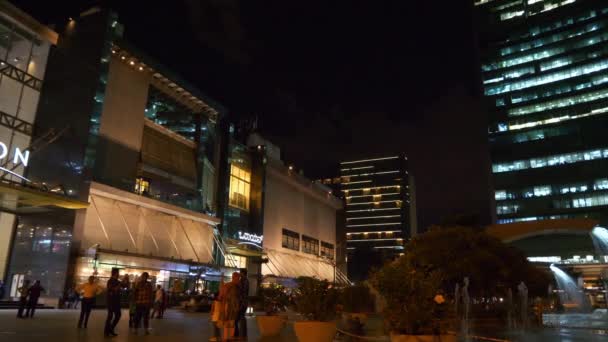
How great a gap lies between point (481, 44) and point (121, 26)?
110425 mm

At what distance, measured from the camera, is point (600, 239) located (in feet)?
149

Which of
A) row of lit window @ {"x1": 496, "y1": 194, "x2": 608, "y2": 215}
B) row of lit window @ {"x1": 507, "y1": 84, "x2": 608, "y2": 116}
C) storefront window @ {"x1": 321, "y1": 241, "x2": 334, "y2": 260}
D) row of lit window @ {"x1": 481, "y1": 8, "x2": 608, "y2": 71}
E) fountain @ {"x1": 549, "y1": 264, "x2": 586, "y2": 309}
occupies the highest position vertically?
row of lit window @ {"x1": 481, "y1": 8, "x2": 608, "y2": 71}

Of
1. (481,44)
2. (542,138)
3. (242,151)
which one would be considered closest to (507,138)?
(542,138)

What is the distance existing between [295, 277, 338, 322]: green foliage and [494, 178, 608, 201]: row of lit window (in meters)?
110

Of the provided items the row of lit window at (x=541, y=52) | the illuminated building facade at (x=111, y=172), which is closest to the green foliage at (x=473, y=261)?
the illuminated building facade at (x=111, y=172)

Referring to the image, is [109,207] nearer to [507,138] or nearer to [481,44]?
[507,138]

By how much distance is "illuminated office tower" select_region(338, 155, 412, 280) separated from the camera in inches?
6929

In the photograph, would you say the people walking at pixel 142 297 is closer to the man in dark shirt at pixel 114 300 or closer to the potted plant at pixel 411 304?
the man in dark shirt at pixel 114 300

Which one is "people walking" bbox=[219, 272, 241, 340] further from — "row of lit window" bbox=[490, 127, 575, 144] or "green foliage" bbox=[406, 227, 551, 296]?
"row of lit window" bbox=[490, 127, 575, 144]

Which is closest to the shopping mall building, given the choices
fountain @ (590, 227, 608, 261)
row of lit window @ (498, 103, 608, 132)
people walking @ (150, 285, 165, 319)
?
people walking @ (150, 285, 165, 319)

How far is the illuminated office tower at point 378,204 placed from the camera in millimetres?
176000

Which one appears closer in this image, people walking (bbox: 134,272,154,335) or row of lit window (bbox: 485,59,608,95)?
people walking (bbox: 134,272,154,335)

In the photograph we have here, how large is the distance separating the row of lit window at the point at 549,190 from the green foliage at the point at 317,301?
10964 cm

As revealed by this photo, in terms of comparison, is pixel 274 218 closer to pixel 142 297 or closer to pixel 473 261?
pixel 473 261
